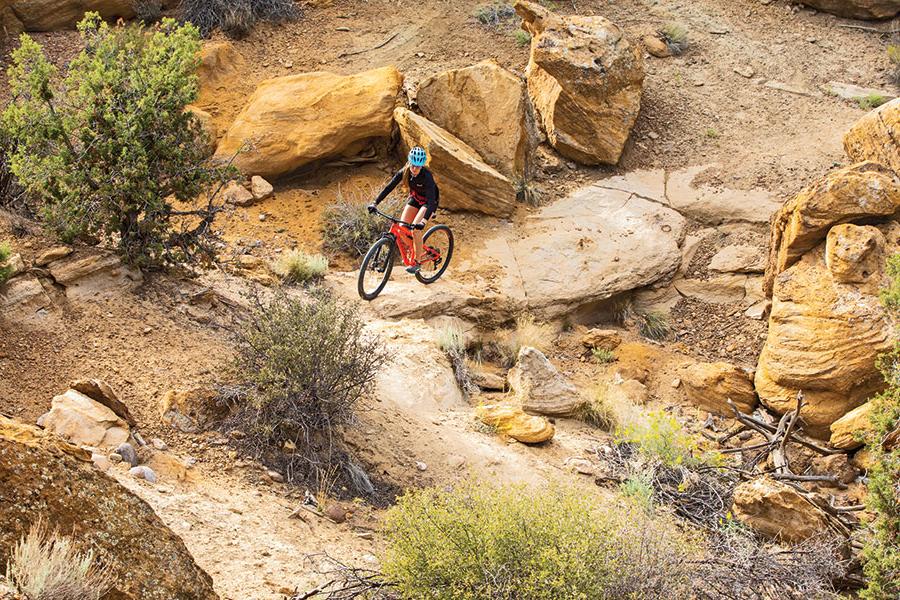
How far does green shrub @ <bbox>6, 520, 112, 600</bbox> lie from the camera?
11.2 ft

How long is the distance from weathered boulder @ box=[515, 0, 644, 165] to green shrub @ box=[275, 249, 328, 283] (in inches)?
219

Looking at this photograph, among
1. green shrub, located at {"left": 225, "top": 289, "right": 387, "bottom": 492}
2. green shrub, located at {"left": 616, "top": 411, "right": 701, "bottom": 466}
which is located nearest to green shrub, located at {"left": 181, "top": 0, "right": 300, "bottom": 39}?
green shrub, located at {"left": 225, "top": 289, "right": 387, "bottom": 492}

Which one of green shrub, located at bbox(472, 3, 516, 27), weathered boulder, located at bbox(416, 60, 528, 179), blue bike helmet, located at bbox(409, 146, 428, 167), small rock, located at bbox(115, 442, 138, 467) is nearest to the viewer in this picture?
small rock, located at bbox(115, 442, 138, 467)

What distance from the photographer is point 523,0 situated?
15250mm

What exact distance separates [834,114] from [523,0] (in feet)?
19.9

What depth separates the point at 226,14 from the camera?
52.5 feet

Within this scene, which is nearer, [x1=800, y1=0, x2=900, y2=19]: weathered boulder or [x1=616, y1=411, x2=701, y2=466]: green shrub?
[x1=616, y1=411, x2=701, y2=466]: green shrub

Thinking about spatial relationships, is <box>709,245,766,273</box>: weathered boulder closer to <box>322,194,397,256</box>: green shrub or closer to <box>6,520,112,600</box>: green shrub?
<box>322,194,397,256</box>: green shrub

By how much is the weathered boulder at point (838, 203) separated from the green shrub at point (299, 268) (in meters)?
5.78

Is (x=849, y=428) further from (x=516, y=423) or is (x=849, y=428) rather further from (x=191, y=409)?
(x=191, y=409)

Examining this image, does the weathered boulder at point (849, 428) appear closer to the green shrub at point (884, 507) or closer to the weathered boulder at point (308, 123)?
the green shrub at point (884, 507)

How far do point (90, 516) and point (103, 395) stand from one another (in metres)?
2.86

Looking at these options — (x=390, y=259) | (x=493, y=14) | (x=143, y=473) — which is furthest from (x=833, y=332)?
(x=493, y=14)

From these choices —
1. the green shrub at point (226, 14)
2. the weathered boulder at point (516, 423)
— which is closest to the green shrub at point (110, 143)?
the weathered boulder at point (516, 423)
